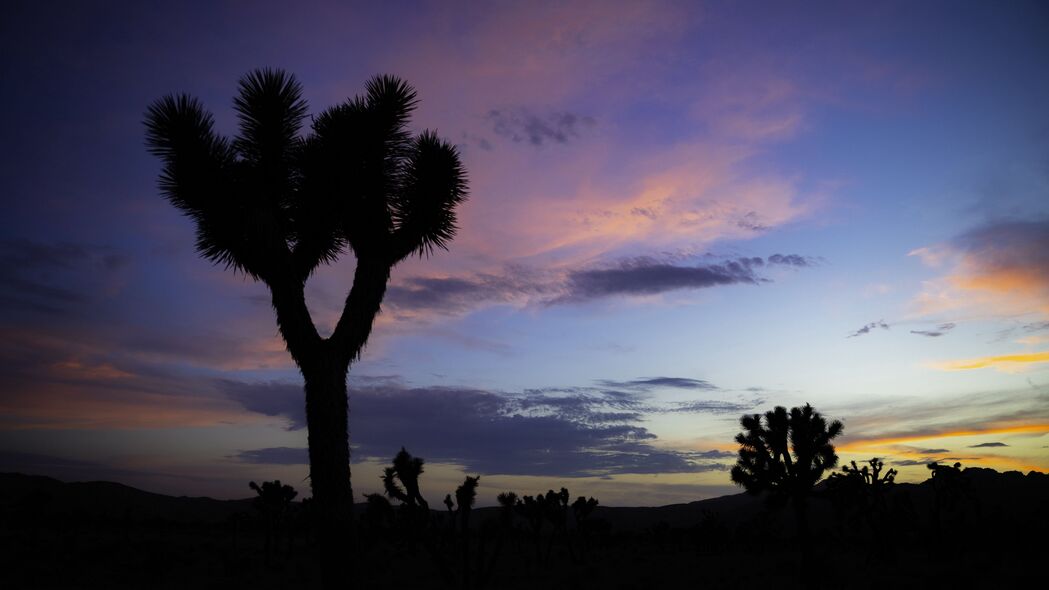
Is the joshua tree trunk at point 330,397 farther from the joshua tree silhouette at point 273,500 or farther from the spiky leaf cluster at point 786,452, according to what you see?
the joshua tree silhouette at point 273,500

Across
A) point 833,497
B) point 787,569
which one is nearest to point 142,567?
point 787,569

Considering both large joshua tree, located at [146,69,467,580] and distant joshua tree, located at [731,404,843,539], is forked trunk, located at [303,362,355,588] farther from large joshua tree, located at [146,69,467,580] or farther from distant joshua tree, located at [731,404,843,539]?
distant joshua tree, located at [731,404,843,539]

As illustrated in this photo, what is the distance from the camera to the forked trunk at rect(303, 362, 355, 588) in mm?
7492

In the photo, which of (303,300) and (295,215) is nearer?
(303,300)

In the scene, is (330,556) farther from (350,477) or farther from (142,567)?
(142,567)

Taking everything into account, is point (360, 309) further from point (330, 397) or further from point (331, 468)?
point (331, 468)

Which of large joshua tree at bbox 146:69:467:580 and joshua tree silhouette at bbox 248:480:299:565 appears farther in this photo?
joshua tree silhouette at bbox 248:480:299:565

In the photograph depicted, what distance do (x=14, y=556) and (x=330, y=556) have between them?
86.8 ft

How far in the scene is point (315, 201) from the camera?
9.14 meters

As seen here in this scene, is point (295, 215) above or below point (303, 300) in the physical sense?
above

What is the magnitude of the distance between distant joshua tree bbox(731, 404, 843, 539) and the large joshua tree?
538 inches

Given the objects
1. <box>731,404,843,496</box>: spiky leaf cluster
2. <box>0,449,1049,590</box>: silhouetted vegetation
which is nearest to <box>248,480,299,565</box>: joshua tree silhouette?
<box>0,449,1049,590</box>: silhouetted vegetation

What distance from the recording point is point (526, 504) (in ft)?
99.5

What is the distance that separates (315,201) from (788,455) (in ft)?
53.3
